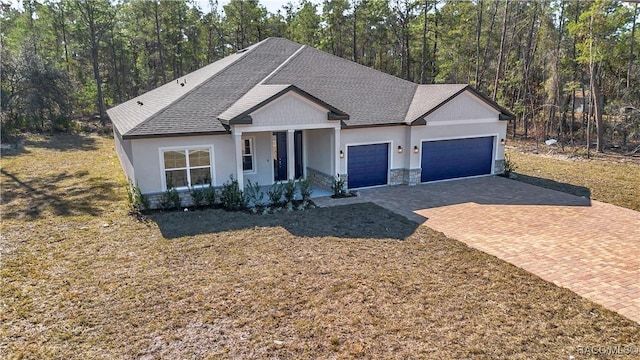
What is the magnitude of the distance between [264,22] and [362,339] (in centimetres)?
4245

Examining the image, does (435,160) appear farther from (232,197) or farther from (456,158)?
(232,197)

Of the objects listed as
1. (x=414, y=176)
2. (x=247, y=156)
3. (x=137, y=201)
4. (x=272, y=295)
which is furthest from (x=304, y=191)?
(x=272, y=295)

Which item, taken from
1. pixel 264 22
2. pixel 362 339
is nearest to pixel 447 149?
pixel 362 339

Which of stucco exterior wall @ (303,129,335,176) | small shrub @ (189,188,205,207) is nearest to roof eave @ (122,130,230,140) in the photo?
small shrub @ (189,188,205,207)

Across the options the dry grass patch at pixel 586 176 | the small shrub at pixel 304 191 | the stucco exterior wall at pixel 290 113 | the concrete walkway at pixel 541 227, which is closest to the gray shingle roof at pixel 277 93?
the stucco exterior wall at pixel 290 113

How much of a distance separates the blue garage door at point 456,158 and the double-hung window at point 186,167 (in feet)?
28.6

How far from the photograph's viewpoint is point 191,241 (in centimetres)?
1059

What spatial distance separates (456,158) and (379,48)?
101ft

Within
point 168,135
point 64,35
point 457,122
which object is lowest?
point 168,135

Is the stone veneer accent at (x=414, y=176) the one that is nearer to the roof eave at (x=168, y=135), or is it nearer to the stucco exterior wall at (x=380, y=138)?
the stucco exterior wall at (x=380, y=138)

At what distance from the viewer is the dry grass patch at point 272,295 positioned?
6.24 m

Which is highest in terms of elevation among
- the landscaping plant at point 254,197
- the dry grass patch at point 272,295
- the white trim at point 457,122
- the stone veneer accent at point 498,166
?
the white trim at point 457,122

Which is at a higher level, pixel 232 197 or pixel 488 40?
pixel 488 40

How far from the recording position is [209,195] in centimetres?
1351
